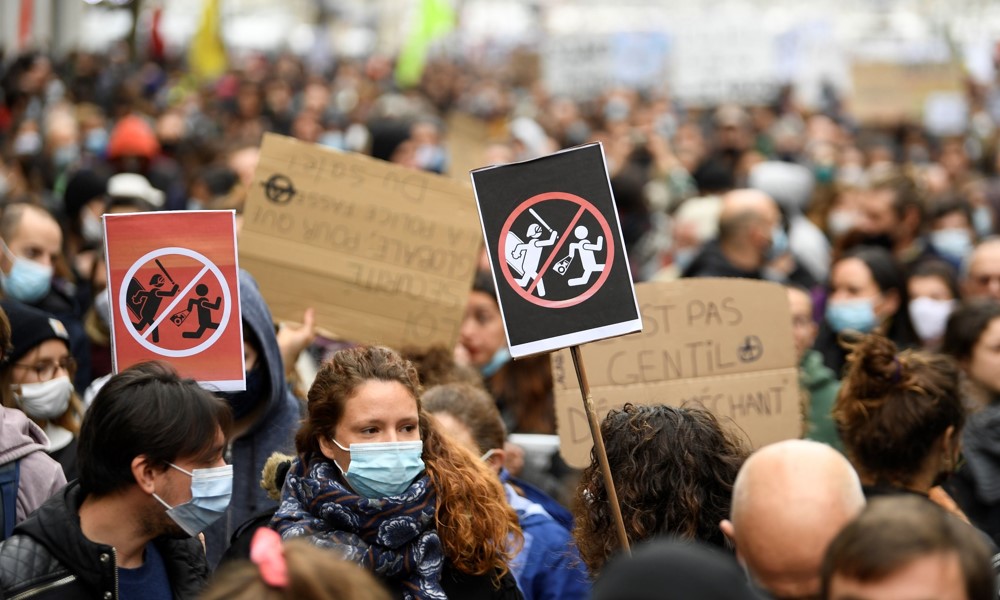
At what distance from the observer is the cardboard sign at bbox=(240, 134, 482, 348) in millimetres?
5457


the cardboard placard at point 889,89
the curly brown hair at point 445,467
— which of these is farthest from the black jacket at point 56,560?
the cardboard placard at point 889,89

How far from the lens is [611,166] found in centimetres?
1349

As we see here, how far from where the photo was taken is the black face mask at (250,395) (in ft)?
14.2

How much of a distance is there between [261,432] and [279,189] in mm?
1383

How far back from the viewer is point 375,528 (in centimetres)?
347

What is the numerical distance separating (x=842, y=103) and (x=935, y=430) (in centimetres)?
1781

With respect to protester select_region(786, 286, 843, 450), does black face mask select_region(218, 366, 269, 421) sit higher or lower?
higher

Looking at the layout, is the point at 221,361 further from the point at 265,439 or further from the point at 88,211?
the point at 88,211

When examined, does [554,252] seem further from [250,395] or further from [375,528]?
[250,395]

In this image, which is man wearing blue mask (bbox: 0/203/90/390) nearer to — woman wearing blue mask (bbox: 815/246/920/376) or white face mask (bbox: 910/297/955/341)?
woman wearing blue mask (bbox: 815/246/920/376)

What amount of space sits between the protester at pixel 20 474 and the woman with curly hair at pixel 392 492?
72 centimetres

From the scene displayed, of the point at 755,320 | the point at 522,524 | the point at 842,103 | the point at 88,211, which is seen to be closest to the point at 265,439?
the point at 522,524

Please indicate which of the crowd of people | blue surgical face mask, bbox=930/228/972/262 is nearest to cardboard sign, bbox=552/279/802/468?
the crowd of people

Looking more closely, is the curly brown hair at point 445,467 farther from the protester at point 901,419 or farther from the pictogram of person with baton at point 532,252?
the protester at point 901,419
